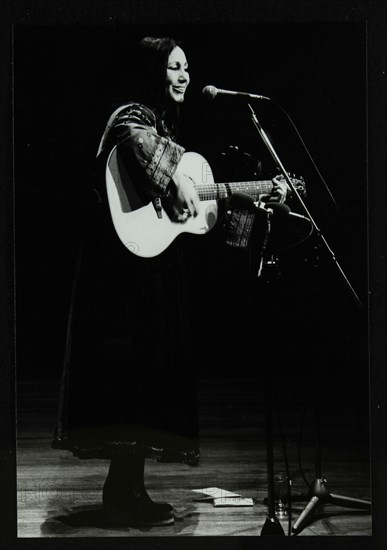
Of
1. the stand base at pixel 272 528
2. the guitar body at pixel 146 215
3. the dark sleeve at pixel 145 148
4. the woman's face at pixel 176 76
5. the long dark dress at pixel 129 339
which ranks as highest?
the woman's face at pixel 176 76

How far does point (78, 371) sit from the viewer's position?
126 inches

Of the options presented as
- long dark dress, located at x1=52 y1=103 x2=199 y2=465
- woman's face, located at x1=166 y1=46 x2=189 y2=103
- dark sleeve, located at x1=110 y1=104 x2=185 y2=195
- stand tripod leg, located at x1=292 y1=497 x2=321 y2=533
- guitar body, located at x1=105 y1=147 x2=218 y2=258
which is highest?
woman's face, located at x1=166 y1=46 x2=189 y2=103

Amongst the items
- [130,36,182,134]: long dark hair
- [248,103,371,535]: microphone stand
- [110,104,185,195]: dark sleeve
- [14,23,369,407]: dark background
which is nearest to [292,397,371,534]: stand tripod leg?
[248,103,371,535]: microphone stand

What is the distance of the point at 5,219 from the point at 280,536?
151cm

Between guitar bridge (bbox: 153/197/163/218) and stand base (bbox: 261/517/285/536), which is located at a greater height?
guitar bridge (bbox: 153/197/163/218)

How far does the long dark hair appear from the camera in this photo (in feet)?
10.5

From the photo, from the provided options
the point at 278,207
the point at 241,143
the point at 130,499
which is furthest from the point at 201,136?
the point at 130,499

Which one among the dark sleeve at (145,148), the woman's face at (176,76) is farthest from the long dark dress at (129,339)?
the woman's face at (176,76)

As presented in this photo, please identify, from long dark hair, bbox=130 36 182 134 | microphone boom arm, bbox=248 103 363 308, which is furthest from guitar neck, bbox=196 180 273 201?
long dark hair, bbox=130 36 182 134

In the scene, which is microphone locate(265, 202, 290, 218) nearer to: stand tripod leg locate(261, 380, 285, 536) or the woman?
the woman

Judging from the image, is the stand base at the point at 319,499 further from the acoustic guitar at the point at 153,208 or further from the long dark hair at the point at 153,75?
the long dark hair at the point at 153,75

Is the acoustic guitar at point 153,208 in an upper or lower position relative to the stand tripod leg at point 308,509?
upper

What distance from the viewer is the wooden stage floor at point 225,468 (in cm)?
320

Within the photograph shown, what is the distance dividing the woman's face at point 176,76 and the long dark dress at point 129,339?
104 millimetres
